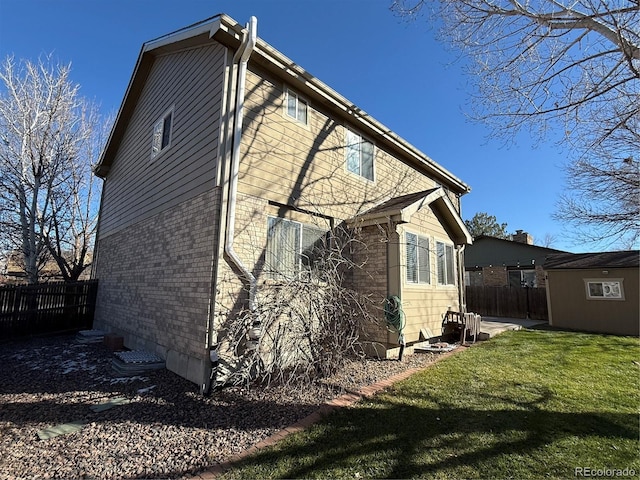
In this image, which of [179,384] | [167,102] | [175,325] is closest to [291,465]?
[179,384]

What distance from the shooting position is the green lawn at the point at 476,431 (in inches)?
130

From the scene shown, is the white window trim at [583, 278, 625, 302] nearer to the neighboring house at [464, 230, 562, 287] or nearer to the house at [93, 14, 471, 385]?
the neighboring house at [464, 230, 562, 287]

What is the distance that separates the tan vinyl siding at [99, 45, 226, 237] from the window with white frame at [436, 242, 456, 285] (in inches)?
278

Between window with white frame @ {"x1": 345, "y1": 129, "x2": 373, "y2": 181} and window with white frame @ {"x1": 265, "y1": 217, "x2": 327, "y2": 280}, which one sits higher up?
window with white frame @ {"x1": 345, "y1": 129, "x2": 373, "y2": 181}

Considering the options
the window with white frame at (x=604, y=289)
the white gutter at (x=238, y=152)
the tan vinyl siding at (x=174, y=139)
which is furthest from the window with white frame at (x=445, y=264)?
the window with white frame at (x=604, y=289)

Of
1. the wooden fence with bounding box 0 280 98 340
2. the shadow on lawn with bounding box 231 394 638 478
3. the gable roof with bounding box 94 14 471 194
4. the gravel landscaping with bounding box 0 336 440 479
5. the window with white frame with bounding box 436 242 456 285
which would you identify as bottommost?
the gravel landscaping with bounding box 0 336 440 479

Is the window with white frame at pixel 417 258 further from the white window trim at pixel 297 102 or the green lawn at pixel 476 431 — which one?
the white window trim at pixel 297 102

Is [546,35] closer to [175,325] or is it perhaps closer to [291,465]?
[291,465]

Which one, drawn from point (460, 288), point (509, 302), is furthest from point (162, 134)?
point (509, 302)

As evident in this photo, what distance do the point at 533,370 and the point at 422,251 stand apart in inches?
145

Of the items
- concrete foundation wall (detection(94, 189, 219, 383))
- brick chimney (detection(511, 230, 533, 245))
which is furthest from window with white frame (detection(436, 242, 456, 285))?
brick chimney (detection(511, 230, 533, 245))

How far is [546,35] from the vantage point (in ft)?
18.9

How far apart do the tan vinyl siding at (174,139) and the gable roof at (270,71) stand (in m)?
0.28

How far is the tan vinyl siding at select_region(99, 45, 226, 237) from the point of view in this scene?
262 inches
